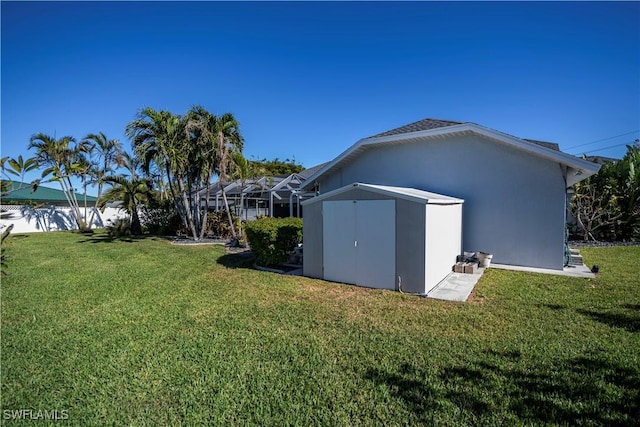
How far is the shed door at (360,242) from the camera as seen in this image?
7.51 m

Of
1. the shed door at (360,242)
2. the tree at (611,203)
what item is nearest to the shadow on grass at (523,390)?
the shed door at (360,242)

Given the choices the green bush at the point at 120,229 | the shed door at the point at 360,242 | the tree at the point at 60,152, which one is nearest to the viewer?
the shed door at the point at 360,242

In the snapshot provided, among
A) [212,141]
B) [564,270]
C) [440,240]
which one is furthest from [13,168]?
[212,141]

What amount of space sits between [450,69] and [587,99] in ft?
28.2

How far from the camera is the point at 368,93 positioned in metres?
17.1

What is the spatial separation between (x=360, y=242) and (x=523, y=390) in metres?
4.83

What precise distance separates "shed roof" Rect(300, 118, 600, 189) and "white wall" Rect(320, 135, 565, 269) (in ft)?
1.12

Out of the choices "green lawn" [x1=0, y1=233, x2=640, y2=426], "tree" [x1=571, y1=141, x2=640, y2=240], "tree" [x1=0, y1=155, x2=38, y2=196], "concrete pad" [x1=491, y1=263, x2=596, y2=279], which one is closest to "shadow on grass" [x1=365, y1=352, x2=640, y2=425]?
"green lawn" [x1=0, y1=233, x2=640, y2=426]

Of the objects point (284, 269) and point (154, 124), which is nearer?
point (284, 269)

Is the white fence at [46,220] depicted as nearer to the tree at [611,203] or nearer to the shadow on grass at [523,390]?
the shadow on grass at [523,390]

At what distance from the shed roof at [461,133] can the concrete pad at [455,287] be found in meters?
4.22

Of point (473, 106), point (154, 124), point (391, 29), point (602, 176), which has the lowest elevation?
point (602, 176)

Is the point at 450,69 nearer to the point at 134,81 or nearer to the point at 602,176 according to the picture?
the point at 602,176

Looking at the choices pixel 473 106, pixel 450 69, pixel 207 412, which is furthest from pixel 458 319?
pixel 473 106
